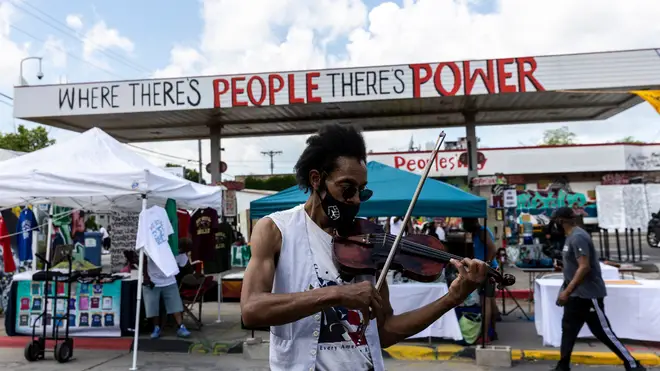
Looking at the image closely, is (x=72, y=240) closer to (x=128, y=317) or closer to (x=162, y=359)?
(x=128, y=317)

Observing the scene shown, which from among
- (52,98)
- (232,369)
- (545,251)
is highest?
(52,98)

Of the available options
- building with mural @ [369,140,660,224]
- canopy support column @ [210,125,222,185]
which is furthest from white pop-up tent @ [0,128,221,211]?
building with mural @ [369,140,660,224]

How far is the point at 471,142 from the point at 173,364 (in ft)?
33.8

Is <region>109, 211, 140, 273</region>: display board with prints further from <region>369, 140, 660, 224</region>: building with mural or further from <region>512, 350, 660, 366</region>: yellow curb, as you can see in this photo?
<region>369, 140, 660, 224</region>: building with mural

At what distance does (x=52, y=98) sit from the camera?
12977 mm

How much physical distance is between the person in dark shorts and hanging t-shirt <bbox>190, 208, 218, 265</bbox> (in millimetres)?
5932

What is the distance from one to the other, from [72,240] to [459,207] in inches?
494

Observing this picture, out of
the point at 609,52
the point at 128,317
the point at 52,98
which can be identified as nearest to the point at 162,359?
the point at 128,317

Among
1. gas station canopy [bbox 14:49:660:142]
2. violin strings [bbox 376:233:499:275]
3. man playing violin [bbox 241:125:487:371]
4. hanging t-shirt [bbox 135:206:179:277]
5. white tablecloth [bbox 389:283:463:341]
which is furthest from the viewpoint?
gas station canopy [bbox 14:49:660:142]

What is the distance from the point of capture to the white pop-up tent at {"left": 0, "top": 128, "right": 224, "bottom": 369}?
6672 mm

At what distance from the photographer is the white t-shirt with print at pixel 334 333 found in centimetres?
178

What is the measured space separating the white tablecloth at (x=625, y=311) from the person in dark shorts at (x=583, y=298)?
1.38m

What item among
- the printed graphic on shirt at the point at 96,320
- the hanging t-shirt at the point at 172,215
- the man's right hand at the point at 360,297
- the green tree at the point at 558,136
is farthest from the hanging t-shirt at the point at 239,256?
the green tree at the point at 558,136

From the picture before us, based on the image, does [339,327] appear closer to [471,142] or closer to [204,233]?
[204,233]
